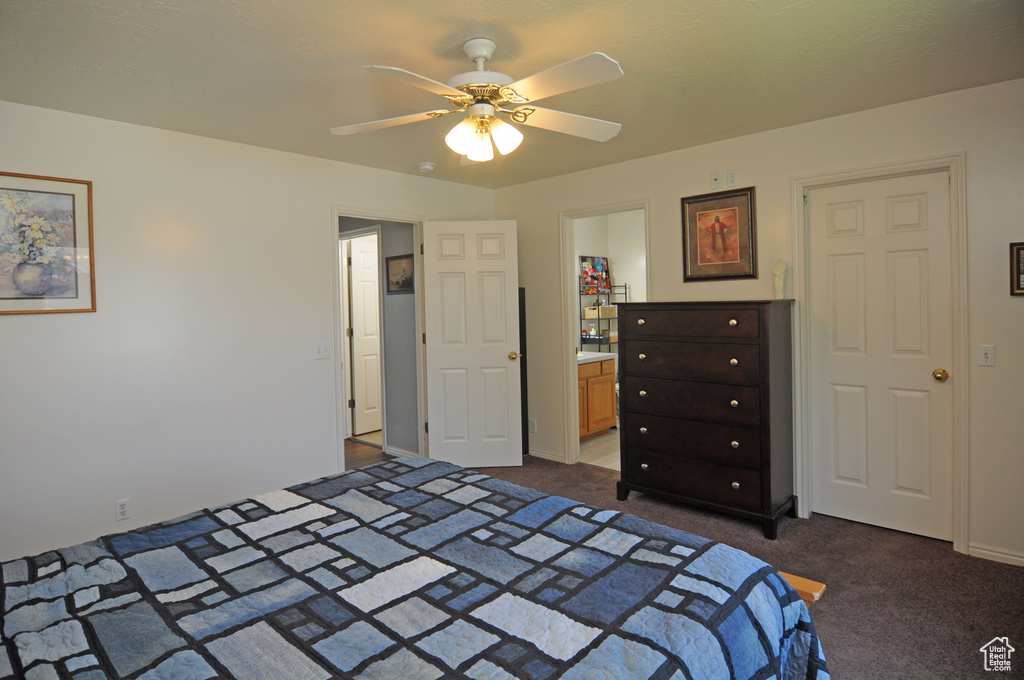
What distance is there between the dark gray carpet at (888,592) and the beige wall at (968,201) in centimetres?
36

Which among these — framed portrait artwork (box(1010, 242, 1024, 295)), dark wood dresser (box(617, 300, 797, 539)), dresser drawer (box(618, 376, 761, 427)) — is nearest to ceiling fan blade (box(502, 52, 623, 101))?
dark wood dresser (box(617, 300, 797, 539))

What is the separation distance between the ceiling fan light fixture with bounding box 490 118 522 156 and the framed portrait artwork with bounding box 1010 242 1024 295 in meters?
2.52

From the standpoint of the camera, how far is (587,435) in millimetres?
5566

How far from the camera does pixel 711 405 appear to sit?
340 centimetres

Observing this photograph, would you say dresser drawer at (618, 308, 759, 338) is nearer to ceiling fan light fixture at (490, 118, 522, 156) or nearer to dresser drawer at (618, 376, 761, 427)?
dresser drawer at (618, 376, 761, 427)

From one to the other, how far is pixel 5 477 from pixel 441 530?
8.03 ft

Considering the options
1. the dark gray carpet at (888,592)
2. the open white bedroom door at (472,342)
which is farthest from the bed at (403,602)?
the open white bedroom door at (472,342)

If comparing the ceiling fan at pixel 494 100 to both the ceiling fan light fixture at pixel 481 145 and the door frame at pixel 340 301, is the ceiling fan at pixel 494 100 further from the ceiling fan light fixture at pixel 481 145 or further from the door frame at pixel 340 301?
the door frame at pixel 340 301

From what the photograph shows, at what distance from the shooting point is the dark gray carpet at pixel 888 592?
7.04 feet

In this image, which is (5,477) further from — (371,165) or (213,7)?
(371,165)

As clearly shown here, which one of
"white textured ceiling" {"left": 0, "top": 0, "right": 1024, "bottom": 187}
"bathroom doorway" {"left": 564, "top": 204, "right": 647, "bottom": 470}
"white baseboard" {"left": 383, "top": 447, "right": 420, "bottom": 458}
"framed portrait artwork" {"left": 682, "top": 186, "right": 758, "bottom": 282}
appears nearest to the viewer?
"white textured ceiling" {"left": 0, "top": 0, "right": 1024, "bottom": 187}

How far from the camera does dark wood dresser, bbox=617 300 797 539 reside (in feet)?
10.6

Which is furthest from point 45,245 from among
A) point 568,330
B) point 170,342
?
point 568,330

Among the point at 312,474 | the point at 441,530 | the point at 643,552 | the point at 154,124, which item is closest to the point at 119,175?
the point at 154,124
